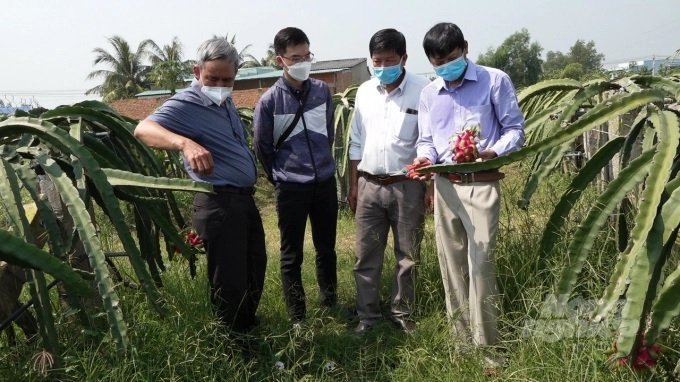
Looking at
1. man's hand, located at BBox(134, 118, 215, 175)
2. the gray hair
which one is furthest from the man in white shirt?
man's hand, located at BBox(134, 118, 215, 175)

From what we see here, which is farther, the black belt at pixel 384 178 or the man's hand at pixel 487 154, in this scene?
the black belt at pixel 384 178

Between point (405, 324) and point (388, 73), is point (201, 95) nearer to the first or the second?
point (388, 73)

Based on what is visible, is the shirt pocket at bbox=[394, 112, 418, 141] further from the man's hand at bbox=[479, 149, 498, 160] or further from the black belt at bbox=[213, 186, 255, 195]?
the black belt at bbox=[213, 186, 255, 195]

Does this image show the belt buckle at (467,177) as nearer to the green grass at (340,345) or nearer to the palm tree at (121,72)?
the green grass at (340,345)

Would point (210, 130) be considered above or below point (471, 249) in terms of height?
above

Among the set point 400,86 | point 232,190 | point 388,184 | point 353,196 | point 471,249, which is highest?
point 400,86

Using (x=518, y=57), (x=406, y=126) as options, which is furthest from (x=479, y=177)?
(x=518, y=57)

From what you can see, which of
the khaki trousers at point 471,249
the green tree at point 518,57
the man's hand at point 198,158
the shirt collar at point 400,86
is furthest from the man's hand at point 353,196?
the green tree at point 518,57

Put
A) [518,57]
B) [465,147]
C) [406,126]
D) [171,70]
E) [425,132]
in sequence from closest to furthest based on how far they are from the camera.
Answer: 1. [465,147]
2. [425,132]
3. [406,126]
4. [171,70]
5. [518,57]

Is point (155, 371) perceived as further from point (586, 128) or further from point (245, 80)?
point (245, 80)

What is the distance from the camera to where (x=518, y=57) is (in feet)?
215

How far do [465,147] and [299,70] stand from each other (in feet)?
4.00

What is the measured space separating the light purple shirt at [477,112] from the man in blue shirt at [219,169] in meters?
0.95

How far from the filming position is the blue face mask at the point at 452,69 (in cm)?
280
